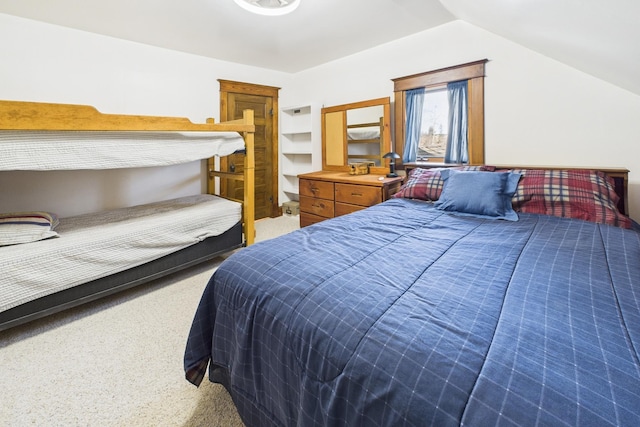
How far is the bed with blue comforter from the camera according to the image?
599 millimetres

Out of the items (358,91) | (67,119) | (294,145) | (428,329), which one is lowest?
(428,329)

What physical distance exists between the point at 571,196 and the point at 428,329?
1.78 metres

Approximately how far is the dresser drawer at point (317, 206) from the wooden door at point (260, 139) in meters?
1.12

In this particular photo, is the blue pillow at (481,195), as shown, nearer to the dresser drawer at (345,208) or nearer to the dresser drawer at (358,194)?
the dresser drawer at (358,194)

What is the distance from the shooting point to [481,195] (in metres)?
1.95

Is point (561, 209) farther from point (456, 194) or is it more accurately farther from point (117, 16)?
point (117, 16)

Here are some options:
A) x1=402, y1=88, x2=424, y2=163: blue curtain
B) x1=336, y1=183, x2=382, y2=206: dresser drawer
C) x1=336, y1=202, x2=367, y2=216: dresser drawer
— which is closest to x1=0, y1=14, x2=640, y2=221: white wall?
x1=402, y1=88, x2=424, y2=163: blue curtain

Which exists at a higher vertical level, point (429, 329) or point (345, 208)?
point (345, 208)

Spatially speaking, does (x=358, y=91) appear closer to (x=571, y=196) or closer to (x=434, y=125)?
(x=434, y=125)

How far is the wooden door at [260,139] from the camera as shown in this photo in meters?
3.96

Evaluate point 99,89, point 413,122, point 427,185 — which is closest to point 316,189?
point 413,122

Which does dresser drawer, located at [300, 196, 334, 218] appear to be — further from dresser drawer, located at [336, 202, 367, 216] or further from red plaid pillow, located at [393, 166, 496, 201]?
red plaid pillow, located at [393, 166, 496, 201]

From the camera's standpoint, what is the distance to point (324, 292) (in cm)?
98

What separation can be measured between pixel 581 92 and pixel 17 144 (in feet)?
12.9
